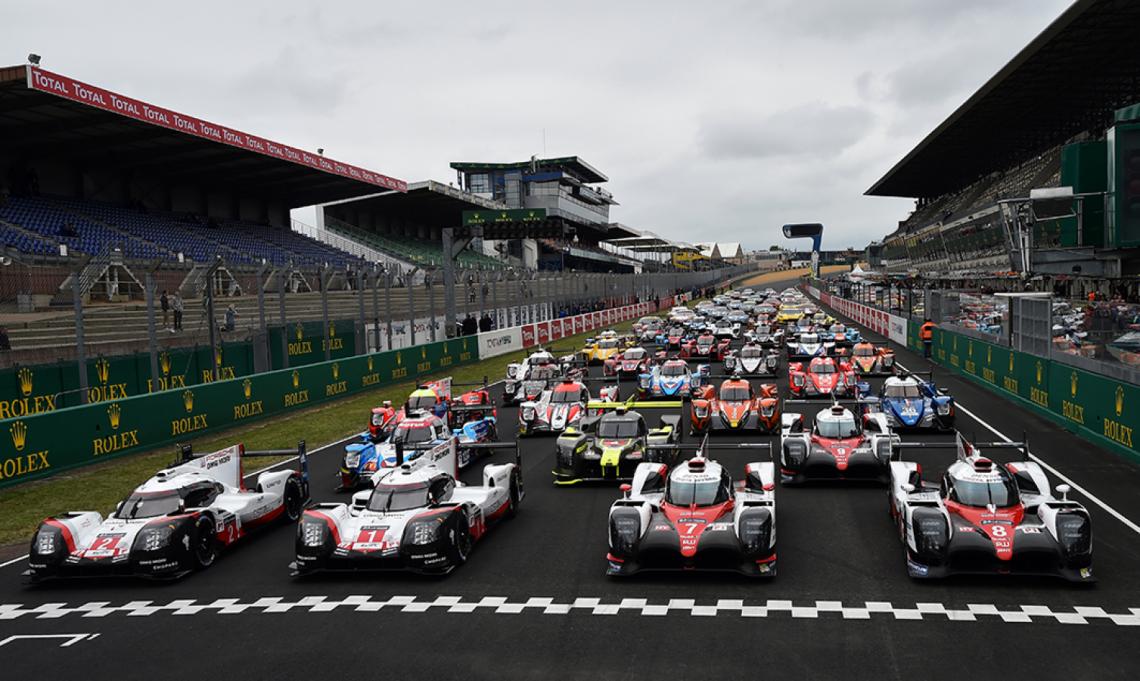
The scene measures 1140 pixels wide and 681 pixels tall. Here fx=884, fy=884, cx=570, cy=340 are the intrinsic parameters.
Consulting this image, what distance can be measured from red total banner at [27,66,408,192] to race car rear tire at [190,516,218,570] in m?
24.6

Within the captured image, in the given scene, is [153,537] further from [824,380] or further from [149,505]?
[824,380]

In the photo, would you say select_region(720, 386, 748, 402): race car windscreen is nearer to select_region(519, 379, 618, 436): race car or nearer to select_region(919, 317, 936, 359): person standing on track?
select_region(519, 379, 618, 436): race car

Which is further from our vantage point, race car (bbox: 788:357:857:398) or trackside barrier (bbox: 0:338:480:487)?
race car (bbox: 788:357:857:398)

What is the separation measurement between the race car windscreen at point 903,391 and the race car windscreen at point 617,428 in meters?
7.16

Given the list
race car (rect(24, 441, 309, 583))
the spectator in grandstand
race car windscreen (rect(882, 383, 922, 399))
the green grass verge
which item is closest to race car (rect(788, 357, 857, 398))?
race car windscreen (rect(882, 383, 922, 399))

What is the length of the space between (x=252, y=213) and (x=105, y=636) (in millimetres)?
47674

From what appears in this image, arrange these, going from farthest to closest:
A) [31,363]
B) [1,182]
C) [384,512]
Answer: [1,182], [31,363], [384,512]

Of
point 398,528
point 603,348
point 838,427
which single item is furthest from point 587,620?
point 603,348

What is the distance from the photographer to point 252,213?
54.0m

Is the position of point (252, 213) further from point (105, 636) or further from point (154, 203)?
point (105, 636)

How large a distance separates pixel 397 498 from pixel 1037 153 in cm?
6881

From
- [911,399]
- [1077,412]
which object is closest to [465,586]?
[911,399]

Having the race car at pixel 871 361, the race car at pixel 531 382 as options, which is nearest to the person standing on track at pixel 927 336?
the race car at pixel 871 361

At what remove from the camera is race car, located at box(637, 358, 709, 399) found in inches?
1034
